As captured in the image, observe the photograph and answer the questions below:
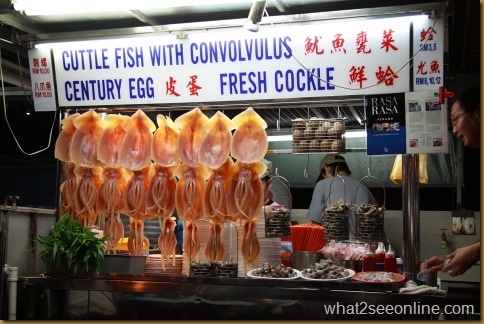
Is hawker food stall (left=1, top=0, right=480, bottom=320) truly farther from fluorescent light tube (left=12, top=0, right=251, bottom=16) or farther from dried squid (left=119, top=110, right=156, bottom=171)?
fluorescent light tube (left=12, top=0, right=251, bottom=16)

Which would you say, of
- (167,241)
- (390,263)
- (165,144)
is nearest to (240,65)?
(165,144)

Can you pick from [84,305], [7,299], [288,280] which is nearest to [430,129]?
[288,280]

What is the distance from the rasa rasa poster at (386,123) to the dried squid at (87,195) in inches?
93.1

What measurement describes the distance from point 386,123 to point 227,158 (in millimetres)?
1302

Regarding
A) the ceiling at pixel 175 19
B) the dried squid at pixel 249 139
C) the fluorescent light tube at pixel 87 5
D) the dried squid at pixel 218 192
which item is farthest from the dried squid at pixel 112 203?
the fluorescent light tube at pixel 87 5

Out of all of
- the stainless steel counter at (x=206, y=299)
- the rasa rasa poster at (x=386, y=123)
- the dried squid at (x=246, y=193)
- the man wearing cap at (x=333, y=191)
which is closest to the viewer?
the stainless steel counter at (x=206, y=299)

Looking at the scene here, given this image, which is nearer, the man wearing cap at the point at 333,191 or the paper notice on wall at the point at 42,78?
the paper notice on wall at the point at 42,78

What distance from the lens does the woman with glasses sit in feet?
13.5

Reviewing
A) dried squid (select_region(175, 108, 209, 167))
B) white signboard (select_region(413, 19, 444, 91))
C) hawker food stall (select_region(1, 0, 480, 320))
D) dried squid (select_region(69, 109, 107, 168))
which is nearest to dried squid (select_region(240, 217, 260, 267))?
hawker food stall (select_region(1, 0, 480, 320))

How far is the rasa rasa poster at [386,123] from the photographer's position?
4324 millimetres

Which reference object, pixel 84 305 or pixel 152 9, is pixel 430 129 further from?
pixel 84 305

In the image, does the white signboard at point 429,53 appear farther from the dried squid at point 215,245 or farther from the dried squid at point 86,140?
the dried squid at point 86,140

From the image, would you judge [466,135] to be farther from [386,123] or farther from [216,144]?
[216,144]

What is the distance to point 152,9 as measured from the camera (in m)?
4.55
